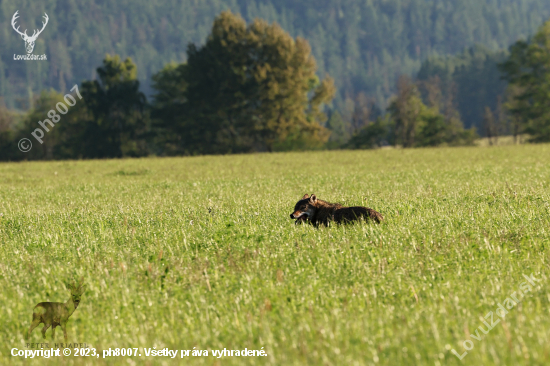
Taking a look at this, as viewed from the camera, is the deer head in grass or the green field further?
the deer head in grass

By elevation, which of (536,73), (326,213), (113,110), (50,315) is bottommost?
(50,315)

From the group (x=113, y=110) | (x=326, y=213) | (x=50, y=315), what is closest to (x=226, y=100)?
(x=113, y=110)

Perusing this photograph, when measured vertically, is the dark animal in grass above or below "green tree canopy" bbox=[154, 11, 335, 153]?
below

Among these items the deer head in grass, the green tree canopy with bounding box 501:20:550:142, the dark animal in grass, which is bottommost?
the deer head in grass

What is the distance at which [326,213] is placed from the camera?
9422 millimetres

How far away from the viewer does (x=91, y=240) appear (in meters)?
8.47

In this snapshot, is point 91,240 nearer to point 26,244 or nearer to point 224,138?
point 26,244

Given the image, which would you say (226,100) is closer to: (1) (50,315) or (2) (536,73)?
(2) (536,73)

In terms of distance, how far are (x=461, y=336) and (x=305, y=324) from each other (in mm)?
1439

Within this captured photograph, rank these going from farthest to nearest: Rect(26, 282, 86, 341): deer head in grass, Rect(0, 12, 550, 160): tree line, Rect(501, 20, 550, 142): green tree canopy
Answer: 1. Rect(501, 20, 550, 142): green tree canopy
2. Rect(0, 12, 550, 160): tree line
3. Rect(26, 282, 86, 341): deer head in grass

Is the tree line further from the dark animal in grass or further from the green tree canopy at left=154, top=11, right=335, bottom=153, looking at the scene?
the dark animal in grass

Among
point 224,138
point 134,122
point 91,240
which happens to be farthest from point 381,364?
point 134,122

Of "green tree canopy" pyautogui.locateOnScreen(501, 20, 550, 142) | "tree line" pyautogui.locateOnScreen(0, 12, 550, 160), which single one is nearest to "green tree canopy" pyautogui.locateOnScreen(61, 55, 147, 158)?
"tree line" pyautogui.locateOnScreen(0, 12, 550, 160)

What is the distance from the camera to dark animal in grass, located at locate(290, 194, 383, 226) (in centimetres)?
902
